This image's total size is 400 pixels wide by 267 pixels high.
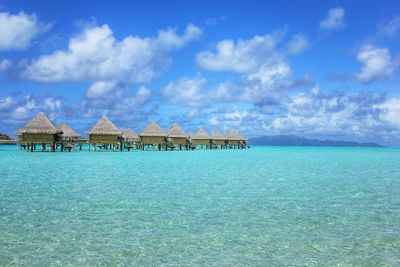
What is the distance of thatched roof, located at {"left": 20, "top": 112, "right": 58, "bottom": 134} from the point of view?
1469 inches

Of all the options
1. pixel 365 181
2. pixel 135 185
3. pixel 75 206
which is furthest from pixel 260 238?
pixel 365 181

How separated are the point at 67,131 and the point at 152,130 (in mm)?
9655

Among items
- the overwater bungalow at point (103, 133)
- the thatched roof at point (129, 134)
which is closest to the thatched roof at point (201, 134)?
the thatched roof at point (129, 134)

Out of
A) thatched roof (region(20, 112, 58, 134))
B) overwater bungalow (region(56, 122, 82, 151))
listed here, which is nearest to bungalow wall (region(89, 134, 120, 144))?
thatched roof (region(20, 112, 58, 134))

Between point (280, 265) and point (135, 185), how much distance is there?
9119 millimetres

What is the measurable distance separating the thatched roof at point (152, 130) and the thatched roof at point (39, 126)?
12755 millimetres

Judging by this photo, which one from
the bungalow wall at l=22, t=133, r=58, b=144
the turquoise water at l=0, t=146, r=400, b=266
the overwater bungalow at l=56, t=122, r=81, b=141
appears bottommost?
the turquoise water at l=0, t=146, r=400, b=266

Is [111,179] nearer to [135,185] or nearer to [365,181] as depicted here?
[135,185]

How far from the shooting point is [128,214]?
9172 mm

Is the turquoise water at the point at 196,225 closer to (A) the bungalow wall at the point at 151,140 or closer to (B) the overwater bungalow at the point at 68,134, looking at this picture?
(A) the bungalow wall at the point at 151,140

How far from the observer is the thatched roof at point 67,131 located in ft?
160

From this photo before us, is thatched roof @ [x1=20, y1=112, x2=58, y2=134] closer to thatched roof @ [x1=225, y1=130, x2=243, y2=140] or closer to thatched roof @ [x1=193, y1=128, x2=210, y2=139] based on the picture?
thatched roof @ [x1=193, y1=128, x2=210, y2=139]

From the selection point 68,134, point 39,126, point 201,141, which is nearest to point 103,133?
point 39,126

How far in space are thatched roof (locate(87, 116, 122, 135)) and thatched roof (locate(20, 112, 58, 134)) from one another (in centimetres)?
528
